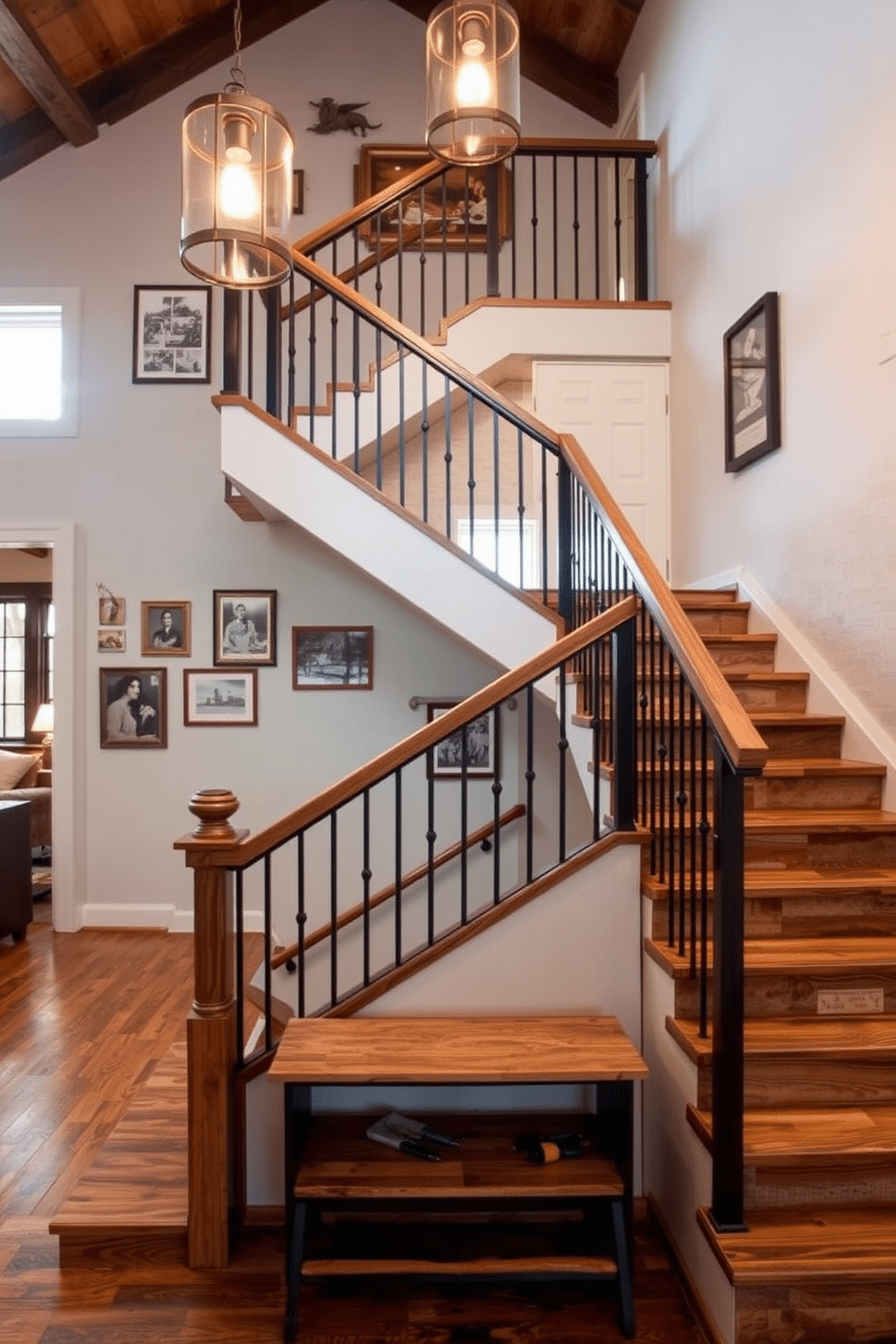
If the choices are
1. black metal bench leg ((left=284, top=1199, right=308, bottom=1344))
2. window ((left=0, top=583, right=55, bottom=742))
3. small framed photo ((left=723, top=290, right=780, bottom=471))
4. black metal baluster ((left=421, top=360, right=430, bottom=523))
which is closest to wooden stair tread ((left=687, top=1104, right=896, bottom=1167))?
black metal bench leg ((left=284, top=1199, right=308, bottom=1344))

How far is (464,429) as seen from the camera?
5.74 meters

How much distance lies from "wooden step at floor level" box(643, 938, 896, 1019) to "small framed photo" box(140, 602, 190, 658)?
4.12 m

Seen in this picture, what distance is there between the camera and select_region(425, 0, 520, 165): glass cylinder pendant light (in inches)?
Answer: 128

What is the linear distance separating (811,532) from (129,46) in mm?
5498

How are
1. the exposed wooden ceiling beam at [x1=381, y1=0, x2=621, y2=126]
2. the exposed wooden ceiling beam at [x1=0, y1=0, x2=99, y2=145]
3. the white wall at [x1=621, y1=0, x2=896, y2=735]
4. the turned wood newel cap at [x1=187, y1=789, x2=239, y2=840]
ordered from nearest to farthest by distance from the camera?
the turned wood newel cap at [x1=187, y1=789, x2=239, y2=840]
the white wall at [x1=621, y1=0, x2=896, y2=735]
the exposed wooden ceiling beam at [x1=0, y1=0, x2=99, y2=145]
the exposed wooden ceiling beam at [x1=381, y1=0, x2=621, y2=126]

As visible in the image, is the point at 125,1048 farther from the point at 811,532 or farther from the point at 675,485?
the point at 675,485

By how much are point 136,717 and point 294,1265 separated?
161 inches

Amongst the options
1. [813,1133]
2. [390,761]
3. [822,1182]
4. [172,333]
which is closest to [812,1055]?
[813,1133]

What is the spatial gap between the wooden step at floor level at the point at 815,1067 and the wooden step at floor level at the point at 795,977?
96mm

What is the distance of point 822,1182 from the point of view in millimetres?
2037

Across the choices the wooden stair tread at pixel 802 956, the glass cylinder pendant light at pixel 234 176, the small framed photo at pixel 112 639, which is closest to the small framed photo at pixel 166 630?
the small framed photo at pixel 112 639

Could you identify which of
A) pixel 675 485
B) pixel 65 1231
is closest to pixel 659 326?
pixel 675 485

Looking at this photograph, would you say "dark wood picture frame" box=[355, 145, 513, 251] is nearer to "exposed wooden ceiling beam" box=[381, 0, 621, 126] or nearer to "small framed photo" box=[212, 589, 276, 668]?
"exposed wooden ceiling beam" box=[381, 0, 621, 126]

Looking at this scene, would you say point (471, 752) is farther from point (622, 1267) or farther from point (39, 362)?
point (39, 362)
